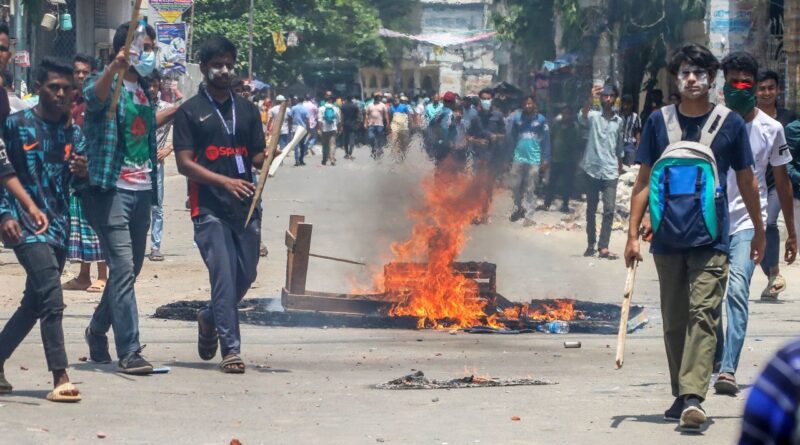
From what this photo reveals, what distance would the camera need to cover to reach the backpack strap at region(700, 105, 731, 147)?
630 cm

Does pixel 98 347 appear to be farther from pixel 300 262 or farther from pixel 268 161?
pixel 300 262

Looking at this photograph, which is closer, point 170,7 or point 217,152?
point 217,152

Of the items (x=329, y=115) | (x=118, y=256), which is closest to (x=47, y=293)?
(x=118, y=256)

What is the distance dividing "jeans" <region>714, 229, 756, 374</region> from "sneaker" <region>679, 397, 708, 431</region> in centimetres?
91

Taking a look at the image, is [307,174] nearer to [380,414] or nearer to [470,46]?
[380,414]

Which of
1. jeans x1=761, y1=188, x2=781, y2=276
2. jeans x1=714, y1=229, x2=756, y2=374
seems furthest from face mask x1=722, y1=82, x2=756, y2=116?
jeans x1=761, y1=188, x2=781, y2=276

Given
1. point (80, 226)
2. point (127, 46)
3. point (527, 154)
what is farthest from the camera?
point (527, 154)

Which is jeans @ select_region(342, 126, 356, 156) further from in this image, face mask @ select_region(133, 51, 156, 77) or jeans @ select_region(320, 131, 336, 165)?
face mask @ select_region(133, 51, 156, 77)

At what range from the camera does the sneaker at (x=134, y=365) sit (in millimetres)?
7379

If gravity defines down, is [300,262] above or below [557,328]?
above

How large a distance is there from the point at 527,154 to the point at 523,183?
0.46 m

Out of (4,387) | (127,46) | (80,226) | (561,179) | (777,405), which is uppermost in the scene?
(127,46)

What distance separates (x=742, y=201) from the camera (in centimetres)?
689

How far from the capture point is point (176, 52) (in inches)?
973
